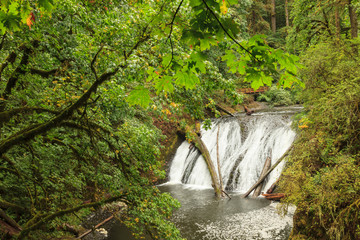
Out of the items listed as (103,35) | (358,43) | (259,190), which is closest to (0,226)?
(103,35)

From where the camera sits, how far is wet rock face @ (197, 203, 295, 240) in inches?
270

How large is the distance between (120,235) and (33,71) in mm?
5413

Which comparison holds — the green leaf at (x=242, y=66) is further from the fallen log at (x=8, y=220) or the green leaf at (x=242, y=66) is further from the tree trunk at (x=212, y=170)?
the tree trunk at (x=212, y=170)

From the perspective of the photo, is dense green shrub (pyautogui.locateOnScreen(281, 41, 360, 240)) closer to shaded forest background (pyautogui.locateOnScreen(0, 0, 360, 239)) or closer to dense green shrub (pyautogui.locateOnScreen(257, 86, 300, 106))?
shaded forest background (pyautogui.locateOnScreen(0, 0, 360, 239))

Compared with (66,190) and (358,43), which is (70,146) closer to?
(66,190)

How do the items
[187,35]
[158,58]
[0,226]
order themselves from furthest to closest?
1. [0,226]
2. [158,58]
3. [187,35]

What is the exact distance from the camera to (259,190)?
10195 mm

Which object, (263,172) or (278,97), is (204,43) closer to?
(263,172)

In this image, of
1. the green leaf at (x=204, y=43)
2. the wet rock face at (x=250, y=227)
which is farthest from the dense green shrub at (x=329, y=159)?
the green leaf at (x=204, y=43)

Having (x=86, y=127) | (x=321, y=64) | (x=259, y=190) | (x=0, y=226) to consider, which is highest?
(x=321, y=64)

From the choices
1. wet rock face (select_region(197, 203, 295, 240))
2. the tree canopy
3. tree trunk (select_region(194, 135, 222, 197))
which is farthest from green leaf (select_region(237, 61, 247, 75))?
tree trunk (select_region(194, 135, 222, 197))

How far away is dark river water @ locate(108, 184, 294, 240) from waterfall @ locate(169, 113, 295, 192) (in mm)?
1829

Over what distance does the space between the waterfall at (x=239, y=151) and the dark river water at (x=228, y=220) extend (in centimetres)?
183

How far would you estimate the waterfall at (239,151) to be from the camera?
38.5 feet
